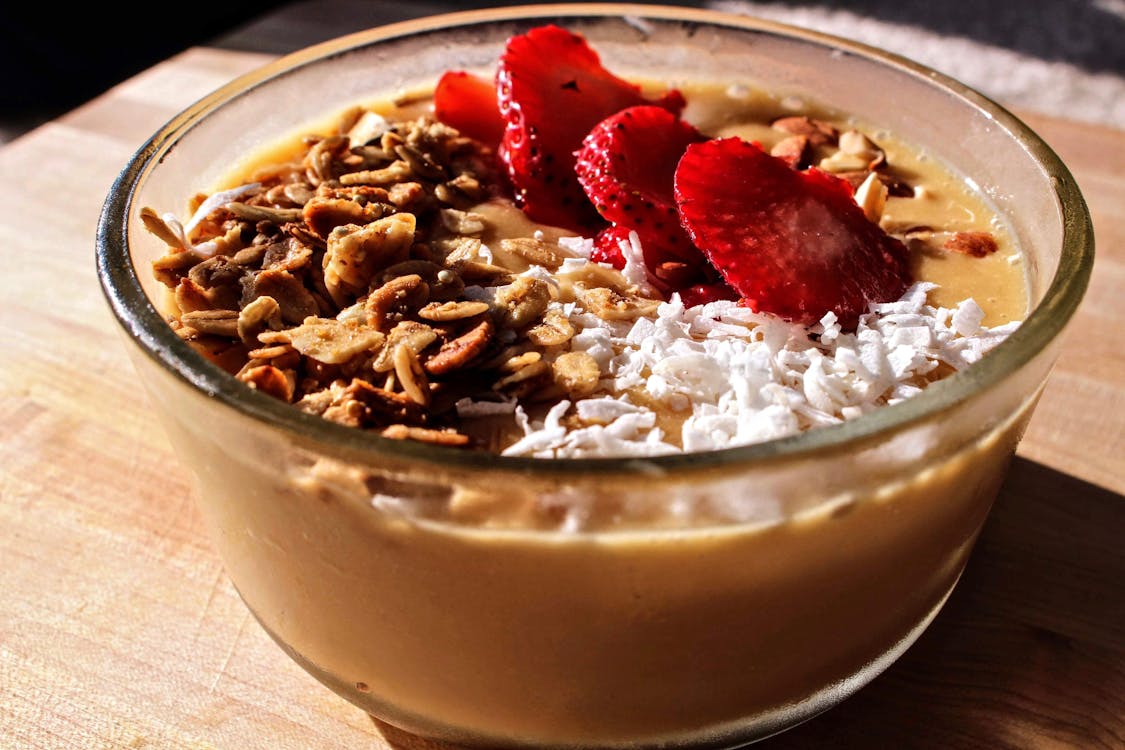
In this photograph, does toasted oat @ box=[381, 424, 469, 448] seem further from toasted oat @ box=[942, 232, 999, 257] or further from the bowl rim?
toasted oat @ box=[942, 232, 999, 257]

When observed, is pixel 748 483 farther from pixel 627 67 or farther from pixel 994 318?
pixel 627 67

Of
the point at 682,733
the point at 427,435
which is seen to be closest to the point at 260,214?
the point at 427,435

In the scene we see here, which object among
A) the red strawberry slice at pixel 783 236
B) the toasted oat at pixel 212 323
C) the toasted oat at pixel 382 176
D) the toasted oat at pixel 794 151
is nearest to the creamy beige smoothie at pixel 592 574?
the toasted oat at pixel 212 323

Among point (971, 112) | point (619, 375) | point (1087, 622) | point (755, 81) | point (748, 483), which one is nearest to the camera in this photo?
point (748, 483)

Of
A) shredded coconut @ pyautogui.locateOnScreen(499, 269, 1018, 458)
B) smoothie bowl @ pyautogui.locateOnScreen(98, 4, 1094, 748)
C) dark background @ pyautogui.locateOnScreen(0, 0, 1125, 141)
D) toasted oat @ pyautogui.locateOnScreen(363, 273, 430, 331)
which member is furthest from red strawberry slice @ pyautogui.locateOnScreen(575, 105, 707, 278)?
dark background @ pyautogui.locateOnScreen(0, 0, 1125, 141)

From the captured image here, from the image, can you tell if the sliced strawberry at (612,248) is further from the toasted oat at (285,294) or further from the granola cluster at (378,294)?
the toasted oat at (285,294)

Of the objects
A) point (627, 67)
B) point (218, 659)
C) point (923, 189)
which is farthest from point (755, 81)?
point (218, 659)

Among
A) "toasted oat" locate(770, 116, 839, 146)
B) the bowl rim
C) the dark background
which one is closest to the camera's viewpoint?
the bowl rim
